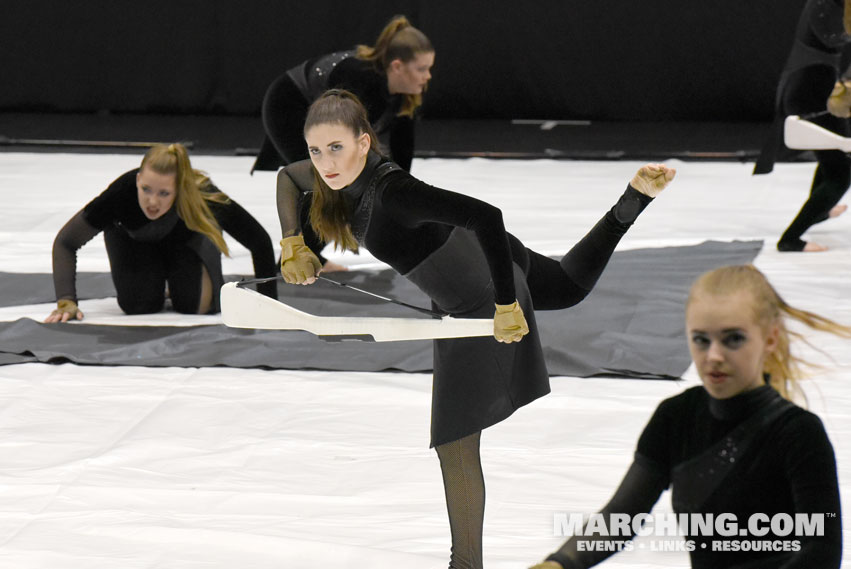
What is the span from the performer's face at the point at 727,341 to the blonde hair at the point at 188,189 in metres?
2.72

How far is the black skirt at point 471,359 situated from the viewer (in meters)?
2.15

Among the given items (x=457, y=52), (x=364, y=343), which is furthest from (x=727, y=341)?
(x=457, y=52)

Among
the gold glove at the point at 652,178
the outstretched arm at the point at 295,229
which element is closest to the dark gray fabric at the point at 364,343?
the outstretched arm at the point at 295,229

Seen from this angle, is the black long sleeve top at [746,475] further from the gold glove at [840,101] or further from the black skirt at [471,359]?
the gold glove at [840,101]

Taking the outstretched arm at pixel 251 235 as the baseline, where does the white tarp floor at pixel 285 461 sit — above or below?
below

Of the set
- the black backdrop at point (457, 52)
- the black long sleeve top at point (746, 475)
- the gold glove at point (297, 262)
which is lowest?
the black long sleeve top at point (746, 475)

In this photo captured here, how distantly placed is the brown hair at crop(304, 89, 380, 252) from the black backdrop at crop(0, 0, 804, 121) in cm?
594

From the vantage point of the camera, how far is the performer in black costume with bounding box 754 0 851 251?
4672 millimetres

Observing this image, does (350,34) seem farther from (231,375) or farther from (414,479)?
(414,479)

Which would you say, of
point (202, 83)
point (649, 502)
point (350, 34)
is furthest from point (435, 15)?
point (649, 502)

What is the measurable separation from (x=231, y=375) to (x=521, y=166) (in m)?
3.49

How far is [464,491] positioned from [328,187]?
23.1 inches

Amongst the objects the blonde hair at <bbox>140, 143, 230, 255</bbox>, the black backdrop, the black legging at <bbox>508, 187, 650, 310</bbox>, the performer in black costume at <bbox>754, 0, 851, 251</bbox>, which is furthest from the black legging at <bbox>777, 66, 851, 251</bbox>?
the black backdrop

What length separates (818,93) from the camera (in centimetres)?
474
